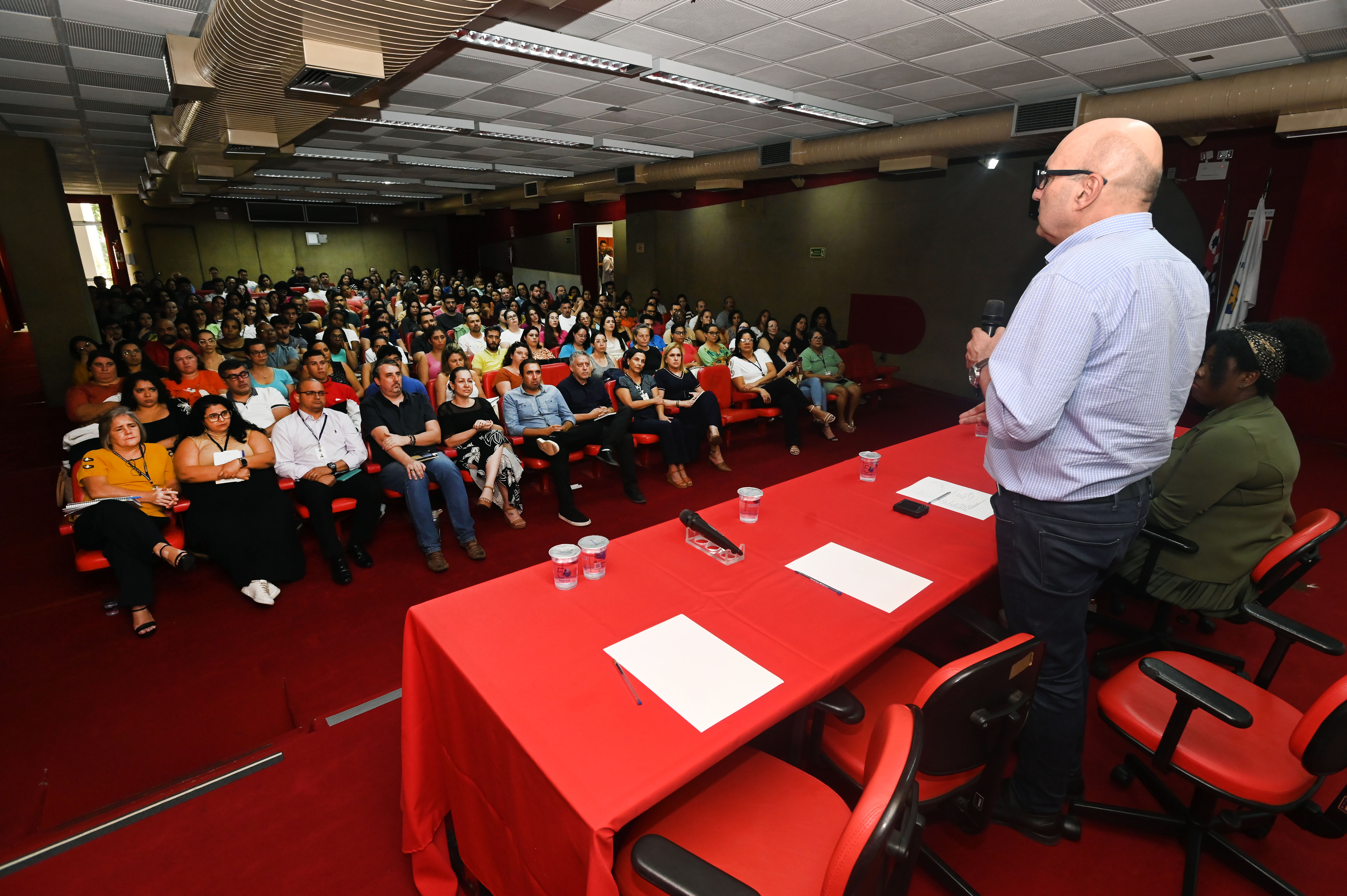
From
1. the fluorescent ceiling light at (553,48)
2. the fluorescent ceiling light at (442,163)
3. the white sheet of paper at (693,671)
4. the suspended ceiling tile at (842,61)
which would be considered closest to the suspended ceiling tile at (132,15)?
the fluorescent ceiling light at (553,48)

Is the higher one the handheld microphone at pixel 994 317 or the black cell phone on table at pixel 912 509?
the handheld microphone at pixel 994 317

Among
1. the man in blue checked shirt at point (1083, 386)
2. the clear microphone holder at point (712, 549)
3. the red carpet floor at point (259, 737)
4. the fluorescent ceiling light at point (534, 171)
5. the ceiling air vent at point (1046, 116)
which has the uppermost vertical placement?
the fluorescent ceiling light at point (534, 171)

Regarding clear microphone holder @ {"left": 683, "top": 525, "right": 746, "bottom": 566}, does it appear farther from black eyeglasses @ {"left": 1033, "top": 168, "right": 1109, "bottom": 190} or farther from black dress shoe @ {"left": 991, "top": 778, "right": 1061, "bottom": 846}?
black eyeglasses @ {"left": 1033, "top": 168, "right": 1109, "bottom": 190}

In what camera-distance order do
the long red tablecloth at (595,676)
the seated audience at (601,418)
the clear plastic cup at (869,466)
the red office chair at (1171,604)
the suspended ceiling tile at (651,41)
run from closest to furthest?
the long red tablecloth at (595,676) → the red office chair at (1171,604) → the clear plastic cup at (869,466) → the suspended ceiling tile at (651,41) → the seated audience at (601,418)

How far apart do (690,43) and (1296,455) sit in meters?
4.11

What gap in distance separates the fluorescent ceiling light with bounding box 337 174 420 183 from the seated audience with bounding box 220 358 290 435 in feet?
26.8

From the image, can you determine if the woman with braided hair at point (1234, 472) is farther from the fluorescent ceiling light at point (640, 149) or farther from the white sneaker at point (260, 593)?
the fluorescent ceiling light at point (640, 149)

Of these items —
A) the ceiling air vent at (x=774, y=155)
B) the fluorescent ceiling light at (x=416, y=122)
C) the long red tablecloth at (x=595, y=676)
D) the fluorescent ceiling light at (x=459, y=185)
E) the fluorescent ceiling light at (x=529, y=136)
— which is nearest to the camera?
the long red tablecloth at (x=595, y=676)

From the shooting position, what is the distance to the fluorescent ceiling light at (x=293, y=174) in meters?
9.82

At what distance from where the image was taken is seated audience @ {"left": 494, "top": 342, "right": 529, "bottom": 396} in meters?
4.96

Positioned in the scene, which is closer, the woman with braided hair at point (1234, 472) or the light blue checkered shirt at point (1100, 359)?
the light blue checkered shirt at point (1100, 359)

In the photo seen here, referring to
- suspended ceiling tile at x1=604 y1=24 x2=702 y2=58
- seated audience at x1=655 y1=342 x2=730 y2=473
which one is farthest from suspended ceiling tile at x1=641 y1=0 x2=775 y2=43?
seated audience at x1=655 y1=342 x2=730 y2=473

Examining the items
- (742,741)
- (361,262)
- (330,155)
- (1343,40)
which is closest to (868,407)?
(1343,40)

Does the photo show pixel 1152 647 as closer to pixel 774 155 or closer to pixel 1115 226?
pixel 1115 226
